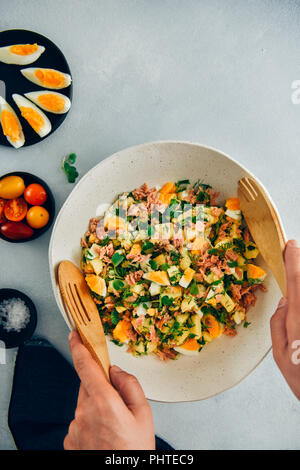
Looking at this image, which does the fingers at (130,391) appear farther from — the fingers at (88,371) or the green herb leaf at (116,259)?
the green herb leaf at (116,259)

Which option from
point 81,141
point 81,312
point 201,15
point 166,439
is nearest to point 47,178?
point 81,141

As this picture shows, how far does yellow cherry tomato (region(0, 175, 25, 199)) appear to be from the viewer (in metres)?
1.21

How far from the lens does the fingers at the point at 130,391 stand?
978mm

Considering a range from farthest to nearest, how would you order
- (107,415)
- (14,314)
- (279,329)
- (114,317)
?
(14,314), (114,317), (279,329), (107,415)

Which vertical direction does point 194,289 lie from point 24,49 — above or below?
below

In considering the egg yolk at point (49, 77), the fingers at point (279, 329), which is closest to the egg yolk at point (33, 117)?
the egg yolk at point (49, 77)

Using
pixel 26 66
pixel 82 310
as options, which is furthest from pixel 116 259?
pixel 26 66

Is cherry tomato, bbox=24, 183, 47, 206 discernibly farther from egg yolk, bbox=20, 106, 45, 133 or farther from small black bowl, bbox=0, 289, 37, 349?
small black bowl, bbox=0, 289, 37, 349

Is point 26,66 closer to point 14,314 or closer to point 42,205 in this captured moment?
point 42,205

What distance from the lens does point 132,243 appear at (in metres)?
1.14

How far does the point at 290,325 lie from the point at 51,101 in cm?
98

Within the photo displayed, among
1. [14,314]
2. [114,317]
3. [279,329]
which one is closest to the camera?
[279,329]

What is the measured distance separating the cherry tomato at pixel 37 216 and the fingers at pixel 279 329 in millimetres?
762

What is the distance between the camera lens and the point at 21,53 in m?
1.21
